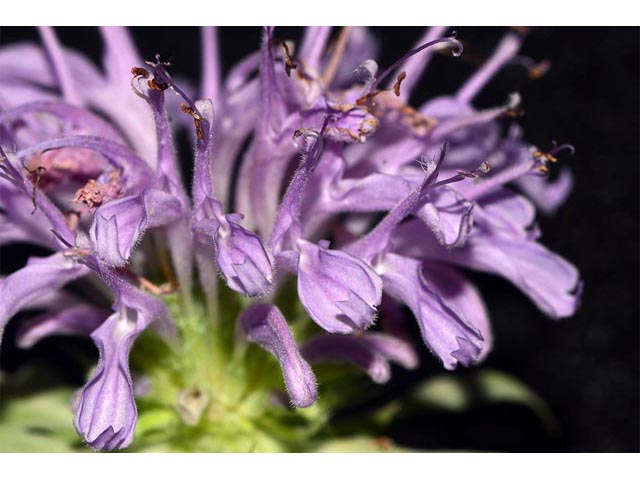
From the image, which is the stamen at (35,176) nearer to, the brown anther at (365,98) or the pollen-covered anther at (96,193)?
the pollen-covered anther at (96,193)

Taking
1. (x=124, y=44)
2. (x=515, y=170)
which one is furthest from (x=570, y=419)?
(x=124, y=44)

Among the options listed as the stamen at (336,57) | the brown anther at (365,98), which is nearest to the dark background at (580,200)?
the stamen at (336,57)

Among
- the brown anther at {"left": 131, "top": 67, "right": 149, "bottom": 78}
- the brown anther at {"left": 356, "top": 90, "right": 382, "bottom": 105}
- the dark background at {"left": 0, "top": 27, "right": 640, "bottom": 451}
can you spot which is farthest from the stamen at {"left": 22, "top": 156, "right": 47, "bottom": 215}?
the dark background at {"left": 0, "top": 27, "right": 640, "bottom": 451}

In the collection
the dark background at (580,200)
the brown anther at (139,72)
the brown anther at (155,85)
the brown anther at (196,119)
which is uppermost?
the brown anther at (139,72)

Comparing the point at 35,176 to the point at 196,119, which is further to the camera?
the point at 35,176

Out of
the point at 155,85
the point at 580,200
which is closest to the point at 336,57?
the point at 155,85

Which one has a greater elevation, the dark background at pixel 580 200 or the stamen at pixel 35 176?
the stamen at pixel 35 176

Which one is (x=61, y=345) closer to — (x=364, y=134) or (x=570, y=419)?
(x=364, y=134)

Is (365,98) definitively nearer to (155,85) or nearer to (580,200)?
(155,85)
